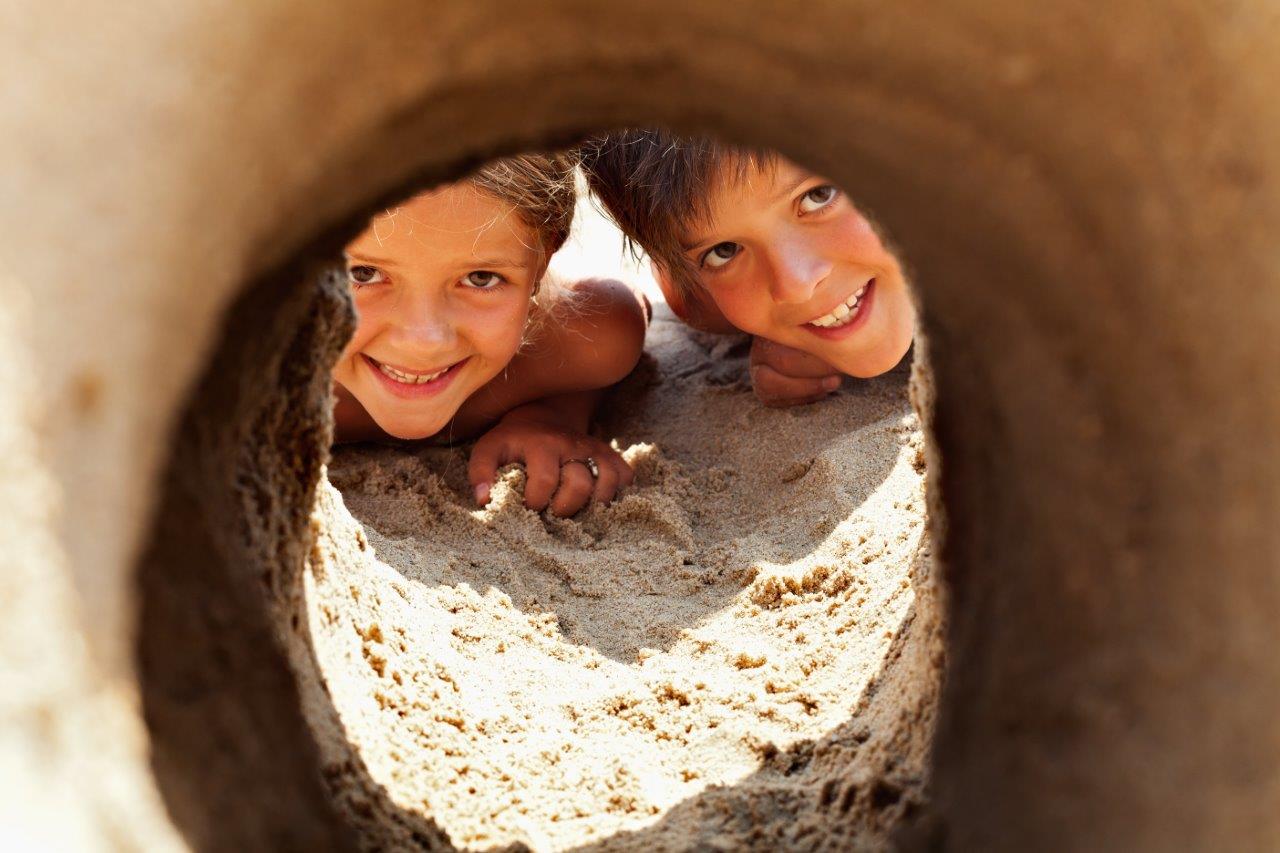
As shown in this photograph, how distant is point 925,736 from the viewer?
4.02 ft

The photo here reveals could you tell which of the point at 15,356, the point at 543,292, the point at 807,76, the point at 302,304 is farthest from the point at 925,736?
the point at 543,292

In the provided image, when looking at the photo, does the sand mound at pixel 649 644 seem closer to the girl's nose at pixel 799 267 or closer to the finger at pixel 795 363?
the finger at pixel 795 363

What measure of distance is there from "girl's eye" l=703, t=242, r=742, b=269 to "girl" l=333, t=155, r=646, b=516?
391 mm

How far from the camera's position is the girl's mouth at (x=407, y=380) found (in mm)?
2719

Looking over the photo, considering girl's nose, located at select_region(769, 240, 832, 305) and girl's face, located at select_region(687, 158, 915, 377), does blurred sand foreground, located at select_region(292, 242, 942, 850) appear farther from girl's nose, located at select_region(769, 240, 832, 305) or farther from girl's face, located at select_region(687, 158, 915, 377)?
girl's nose, located at select_region(769, 240, 832, 305)

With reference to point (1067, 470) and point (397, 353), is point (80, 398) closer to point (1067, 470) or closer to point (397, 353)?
point (1067, 470)

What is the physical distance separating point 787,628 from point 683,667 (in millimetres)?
208

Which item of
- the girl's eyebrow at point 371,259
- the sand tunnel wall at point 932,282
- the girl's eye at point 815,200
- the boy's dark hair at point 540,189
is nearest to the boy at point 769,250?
the girl's eye at point 815,200

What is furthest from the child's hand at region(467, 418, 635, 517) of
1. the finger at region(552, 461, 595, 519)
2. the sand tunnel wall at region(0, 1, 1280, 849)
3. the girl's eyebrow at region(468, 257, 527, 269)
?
the sand tunnel wall at region(0, 1, 1280, 849)

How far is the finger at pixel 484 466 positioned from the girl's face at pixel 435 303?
0.13 meters

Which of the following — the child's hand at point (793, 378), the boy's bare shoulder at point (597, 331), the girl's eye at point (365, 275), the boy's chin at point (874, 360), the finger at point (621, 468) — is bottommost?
the finger at point (621, 468)

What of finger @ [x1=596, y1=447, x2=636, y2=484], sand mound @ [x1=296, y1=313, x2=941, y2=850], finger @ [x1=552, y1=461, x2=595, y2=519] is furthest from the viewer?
finger @ [x1=596, y1=447, x2=636, y2=484]

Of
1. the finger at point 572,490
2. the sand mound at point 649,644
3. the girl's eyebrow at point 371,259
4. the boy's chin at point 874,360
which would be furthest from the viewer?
the boy's chin at point 874,360

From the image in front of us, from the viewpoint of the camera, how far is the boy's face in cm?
251
